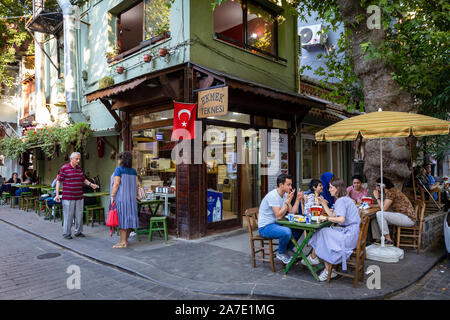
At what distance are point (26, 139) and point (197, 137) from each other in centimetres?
881

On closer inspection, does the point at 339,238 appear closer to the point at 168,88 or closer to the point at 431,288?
the point at 431,288

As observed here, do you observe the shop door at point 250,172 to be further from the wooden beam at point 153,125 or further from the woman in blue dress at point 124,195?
the woman in blue dress at point 124,195

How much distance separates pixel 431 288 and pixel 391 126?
2.61m

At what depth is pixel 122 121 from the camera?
31.4 ft

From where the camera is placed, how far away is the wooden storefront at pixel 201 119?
7.29 metres

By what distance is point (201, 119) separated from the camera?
759cm

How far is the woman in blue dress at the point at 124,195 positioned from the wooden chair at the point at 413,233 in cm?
576

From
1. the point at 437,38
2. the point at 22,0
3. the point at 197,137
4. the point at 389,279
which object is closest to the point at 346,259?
the point at 389,279

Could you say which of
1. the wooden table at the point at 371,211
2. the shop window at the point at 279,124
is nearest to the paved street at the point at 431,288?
the wooden table at the point at 371,211

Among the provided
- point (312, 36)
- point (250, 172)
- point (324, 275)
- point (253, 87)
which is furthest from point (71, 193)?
point (312, 36)

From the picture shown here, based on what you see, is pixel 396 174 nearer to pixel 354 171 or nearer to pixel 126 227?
pixel 126 227
